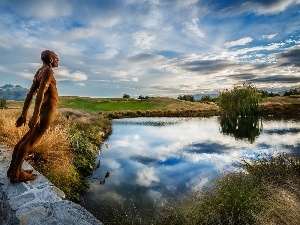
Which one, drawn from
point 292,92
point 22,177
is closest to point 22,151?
point 22,177

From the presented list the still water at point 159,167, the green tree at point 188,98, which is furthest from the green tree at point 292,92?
the still water at point 159,167

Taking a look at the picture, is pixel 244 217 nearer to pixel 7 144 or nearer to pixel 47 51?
pixel 47 51

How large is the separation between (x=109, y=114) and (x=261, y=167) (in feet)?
153

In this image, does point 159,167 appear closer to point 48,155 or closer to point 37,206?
point 48,155

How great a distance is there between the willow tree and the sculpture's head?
188 ft

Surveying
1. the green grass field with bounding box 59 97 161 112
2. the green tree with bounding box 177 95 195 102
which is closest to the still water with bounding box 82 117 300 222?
the green grass field with bounding box 59 97 161 112

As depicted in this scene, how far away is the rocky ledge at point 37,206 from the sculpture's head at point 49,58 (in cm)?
205

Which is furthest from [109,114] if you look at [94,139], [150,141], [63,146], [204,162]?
[63,146]

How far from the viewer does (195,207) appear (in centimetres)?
666

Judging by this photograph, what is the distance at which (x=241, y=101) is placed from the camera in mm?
59906

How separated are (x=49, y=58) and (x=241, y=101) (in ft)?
192

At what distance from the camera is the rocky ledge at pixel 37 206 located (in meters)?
3.94

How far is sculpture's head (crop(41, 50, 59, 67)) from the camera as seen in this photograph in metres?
4.95

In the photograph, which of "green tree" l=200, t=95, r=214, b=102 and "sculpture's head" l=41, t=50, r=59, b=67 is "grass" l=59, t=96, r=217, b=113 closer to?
"green tree" l=200, t=95, r=214, b=102
